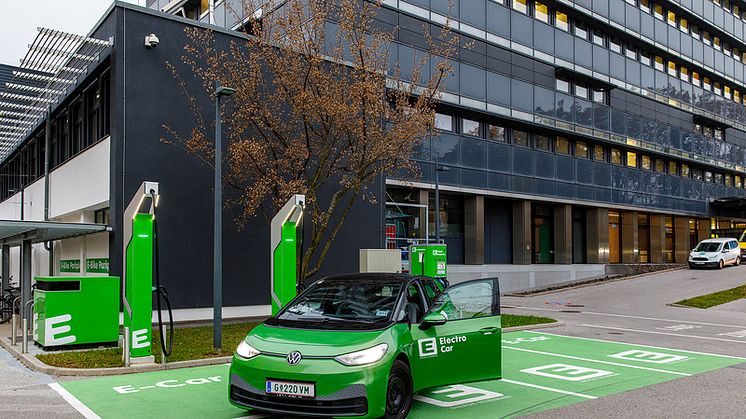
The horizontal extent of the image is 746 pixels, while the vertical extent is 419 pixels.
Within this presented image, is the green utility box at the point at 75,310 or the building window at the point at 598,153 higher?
the building window at the point at 598,153

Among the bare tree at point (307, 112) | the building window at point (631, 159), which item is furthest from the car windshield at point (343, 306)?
the building window at point (631, 159)

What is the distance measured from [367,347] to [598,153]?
3354 cm

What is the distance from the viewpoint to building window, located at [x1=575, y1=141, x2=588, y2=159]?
36.1 metres

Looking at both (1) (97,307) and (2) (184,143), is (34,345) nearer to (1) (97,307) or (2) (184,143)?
(1) (97,307)

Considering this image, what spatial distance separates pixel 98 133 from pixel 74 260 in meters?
3.92

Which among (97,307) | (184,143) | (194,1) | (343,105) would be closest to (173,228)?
(184,143)

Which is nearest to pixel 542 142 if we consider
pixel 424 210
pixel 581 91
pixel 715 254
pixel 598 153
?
pixel 581 91

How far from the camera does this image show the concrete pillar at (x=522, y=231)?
33.3 meters

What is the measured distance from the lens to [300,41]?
15.7 m

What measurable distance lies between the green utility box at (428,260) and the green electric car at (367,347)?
31.8 feet

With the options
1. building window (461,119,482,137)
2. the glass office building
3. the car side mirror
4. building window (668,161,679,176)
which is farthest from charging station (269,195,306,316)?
building window (668,161,679,176)

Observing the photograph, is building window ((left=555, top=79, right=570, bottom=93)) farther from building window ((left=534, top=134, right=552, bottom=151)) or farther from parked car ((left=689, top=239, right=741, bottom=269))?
parked car ((left=689, top=239, right=741, bottom=269))

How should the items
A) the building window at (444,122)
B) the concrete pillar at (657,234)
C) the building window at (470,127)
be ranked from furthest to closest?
the concrete pillar at (657,234) → the building window at (470,127) → the building window at (444,122)

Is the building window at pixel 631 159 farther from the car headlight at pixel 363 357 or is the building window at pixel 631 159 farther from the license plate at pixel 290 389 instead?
the license plate at pixel 290 389
